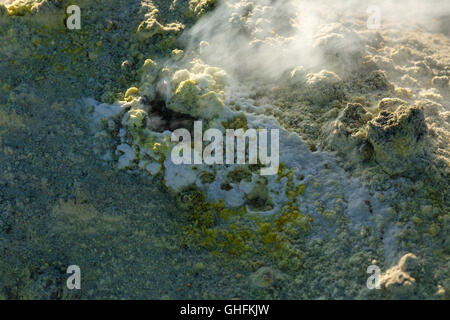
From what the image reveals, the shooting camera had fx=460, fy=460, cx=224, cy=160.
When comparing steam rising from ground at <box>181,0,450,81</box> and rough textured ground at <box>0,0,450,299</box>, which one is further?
steam rising from ground at <box>181,0,450,81</box>

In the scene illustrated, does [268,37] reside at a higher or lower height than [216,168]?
higher

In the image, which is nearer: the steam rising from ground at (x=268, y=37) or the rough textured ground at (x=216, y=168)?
the rough textured ground at (x=216, y=168)

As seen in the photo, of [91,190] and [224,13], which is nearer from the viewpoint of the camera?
[91,190]

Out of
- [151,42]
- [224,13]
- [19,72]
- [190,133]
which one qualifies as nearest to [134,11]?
[151,42]

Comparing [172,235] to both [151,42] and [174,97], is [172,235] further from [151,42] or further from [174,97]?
[151,42]

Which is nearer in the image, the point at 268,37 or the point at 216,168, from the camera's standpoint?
the point at 216,168

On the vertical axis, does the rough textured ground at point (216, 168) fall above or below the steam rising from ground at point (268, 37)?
below

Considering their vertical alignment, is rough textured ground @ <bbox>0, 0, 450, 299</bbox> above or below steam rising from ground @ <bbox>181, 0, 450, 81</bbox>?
below
